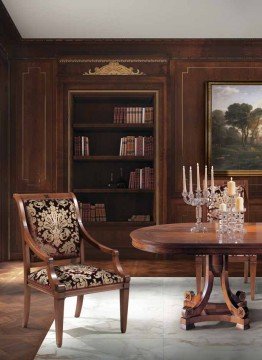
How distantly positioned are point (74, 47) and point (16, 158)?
4.49 ft

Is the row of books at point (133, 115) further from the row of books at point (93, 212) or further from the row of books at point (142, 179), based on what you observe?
the row of books at point (93, 212)

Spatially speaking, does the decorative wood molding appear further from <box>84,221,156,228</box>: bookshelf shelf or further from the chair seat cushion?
the chair seat cushion

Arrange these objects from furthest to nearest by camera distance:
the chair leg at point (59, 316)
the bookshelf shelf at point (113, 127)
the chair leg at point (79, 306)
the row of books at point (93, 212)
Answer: the row of books at point (93, 212), the bookshelf shelf at point (113, 127), the chair leg at point (79, 306), the chair leg at point (59, 316)

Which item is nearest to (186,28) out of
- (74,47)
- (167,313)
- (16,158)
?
(74,47)

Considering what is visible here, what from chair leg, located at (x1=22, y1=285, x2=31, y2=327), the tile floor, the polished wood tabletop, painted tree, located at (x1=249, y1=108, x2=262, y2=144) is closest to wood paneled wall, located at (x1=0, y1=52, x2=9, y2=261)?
the tile floor

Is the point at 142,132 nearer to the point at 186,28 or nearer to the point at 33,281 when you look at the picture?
the point at 186,28

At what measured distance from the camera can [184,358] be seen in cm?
262

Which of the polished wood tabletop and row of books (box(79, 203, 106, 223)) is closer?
the polished wood tabletop

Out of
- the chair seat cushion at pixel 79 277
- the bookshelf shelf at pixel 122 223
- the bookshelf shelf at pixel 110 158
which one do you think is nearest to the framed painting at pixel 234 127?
the bookshelf shelf at pixel 110 158

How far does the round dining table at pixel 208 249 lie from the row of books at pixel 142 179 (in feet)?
7.72

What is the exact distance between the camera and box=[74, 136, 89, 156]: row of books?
582 cm

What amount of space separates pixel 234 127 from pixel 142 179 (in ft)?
3.81

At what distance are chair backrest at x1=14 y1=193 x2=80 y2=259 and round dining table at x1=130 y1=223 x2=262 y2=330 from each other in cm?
43

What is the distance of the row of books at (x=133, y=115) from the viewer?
579 centimetres
